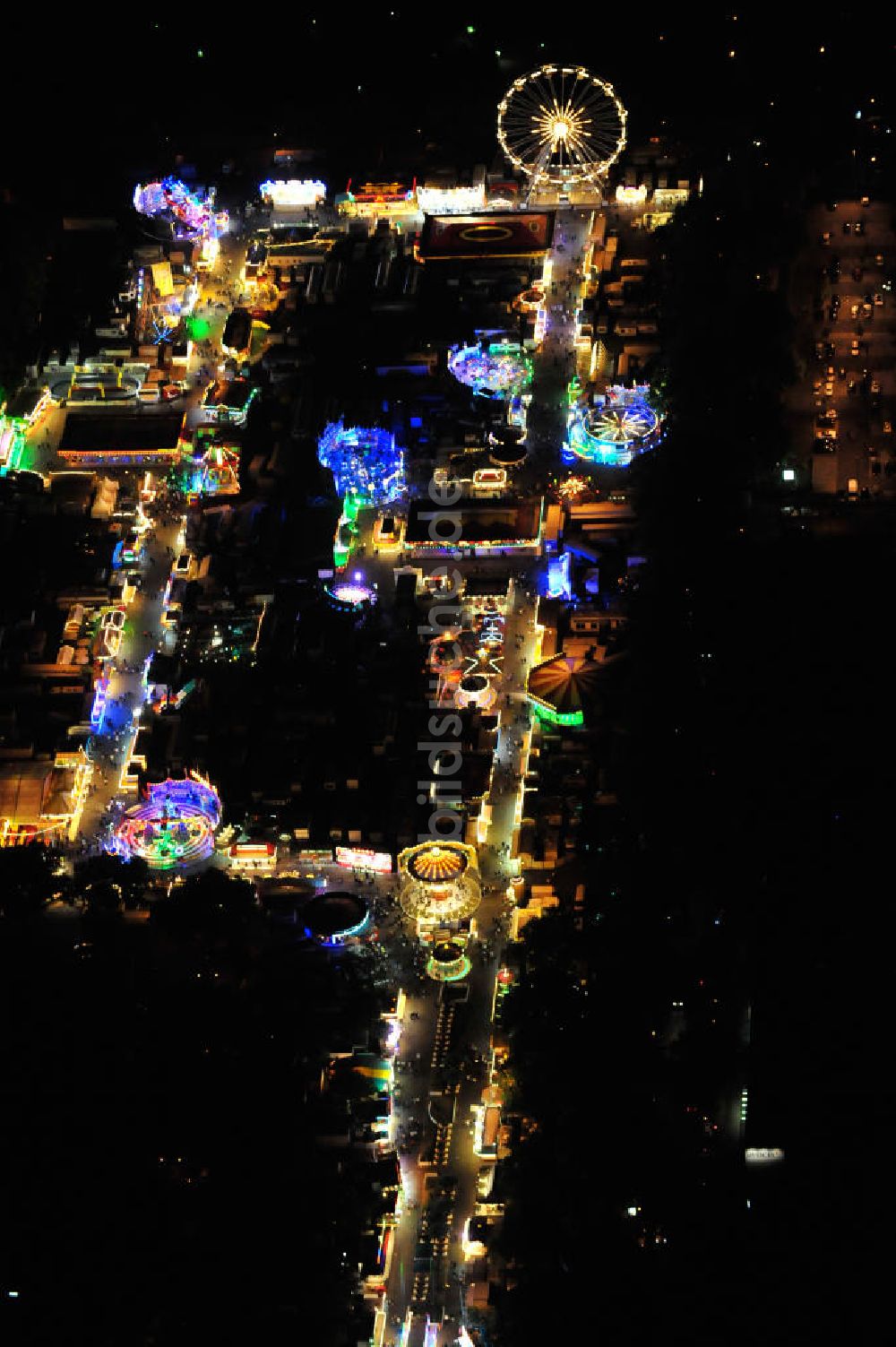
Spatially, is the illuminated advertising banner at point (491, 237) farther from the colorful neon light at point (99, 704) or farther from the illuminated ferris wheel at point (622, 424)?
the colorful neon light at point (99, 704)

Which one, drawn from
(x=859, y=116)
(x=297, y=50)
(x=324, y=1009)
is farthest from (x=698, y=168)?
(x=324, y=1009)

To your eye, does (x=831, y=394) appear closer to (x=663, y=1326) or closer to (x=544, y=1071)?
(x=544, y=1071)

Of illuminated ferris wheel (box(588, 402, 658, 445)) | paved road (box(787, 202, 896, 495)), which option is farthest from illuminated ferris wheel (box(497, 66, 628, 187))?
illuminated ferris wheel (box(588, 402, 658, 445))

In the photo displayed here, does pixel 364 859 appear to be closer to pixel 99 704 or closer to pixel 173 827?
pixel 173 827

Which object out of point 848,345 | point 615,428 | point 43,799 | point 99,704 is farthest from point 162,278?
point 848,345

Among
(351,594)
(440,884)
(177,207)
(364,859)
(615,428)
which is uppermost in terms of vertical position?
(177,207)

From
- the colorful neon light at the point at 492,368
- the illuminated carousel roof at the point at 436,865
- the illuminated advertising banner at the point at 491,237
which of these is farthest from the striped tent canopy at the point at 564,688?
the illuminated advertising banner at the point at 491,237
